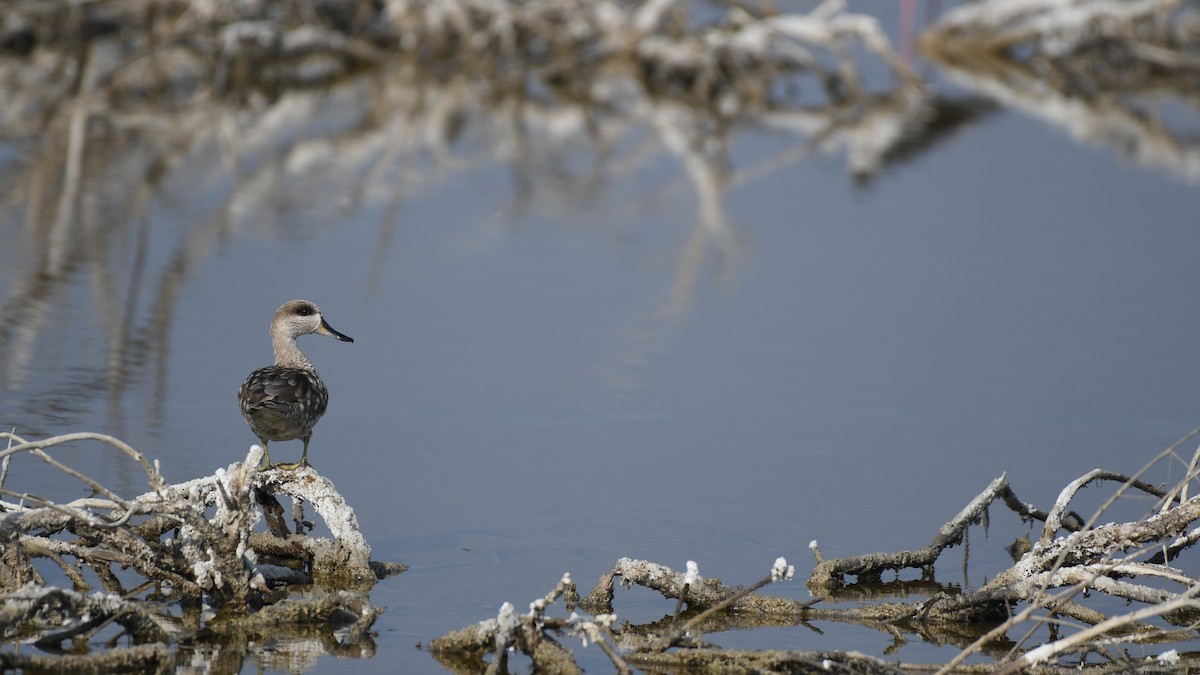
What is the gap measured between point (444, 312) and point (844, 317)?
2745 mm

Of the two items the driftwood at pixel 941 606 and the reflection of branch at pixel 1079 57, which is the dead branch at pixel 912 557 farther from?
the reflection of branch at pixel 1079 57

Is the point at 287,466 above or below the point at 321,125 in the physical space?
below

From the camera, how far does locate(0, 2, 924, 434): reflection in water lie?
1114cm

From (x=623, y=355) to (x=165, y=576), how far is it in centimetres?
486

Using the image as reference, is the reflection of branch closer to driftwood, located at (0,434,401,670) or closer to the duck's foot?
the duck's foot

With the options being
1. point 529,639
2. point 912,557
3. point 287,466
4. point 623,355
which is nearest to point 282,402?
point 287,466

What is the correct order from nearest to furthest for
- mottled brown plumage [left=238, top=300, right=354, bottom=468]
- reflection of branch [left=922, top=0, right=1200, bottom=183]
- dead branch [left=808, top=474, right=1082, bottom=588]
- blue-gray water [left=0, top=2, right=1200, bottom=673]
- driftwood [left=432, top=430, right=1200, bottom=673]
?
driftwood [left=432, top=430, right=1200, bottom=673] → dead branch [left=808, top=474, right=1082, bottom=588] → mottled brown plumage [left=238, top=300, right=354, bottom=468] → blue-gray water [left=0, top=2, right=1200, bottom=673] → reflection of branch [left=922, top=0, right=1200, bottom=183]

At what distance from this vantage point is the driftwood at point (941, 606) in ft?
18.0

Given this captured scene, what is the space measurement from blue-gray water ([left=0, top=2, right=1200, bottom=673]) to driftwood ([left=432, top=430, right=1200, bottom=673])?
0.55 ft

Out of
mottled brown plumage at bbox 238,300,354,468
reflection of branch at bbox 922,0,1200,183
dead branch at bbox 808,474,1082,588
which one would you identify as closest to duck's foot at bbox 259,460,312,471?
mottled brown plumage at bbox 238,300,354,468

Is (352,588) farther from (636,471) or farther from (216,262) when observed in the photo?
(216,262)

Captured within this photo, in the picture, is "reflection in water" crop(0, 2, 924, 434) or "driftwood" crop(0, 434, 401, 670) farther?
"reflection in water" crop(0, 2, 924, 434)

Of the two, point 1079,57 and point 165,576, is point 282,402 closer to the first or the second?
point 165,576

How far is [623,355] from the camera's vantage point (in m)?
10.4
